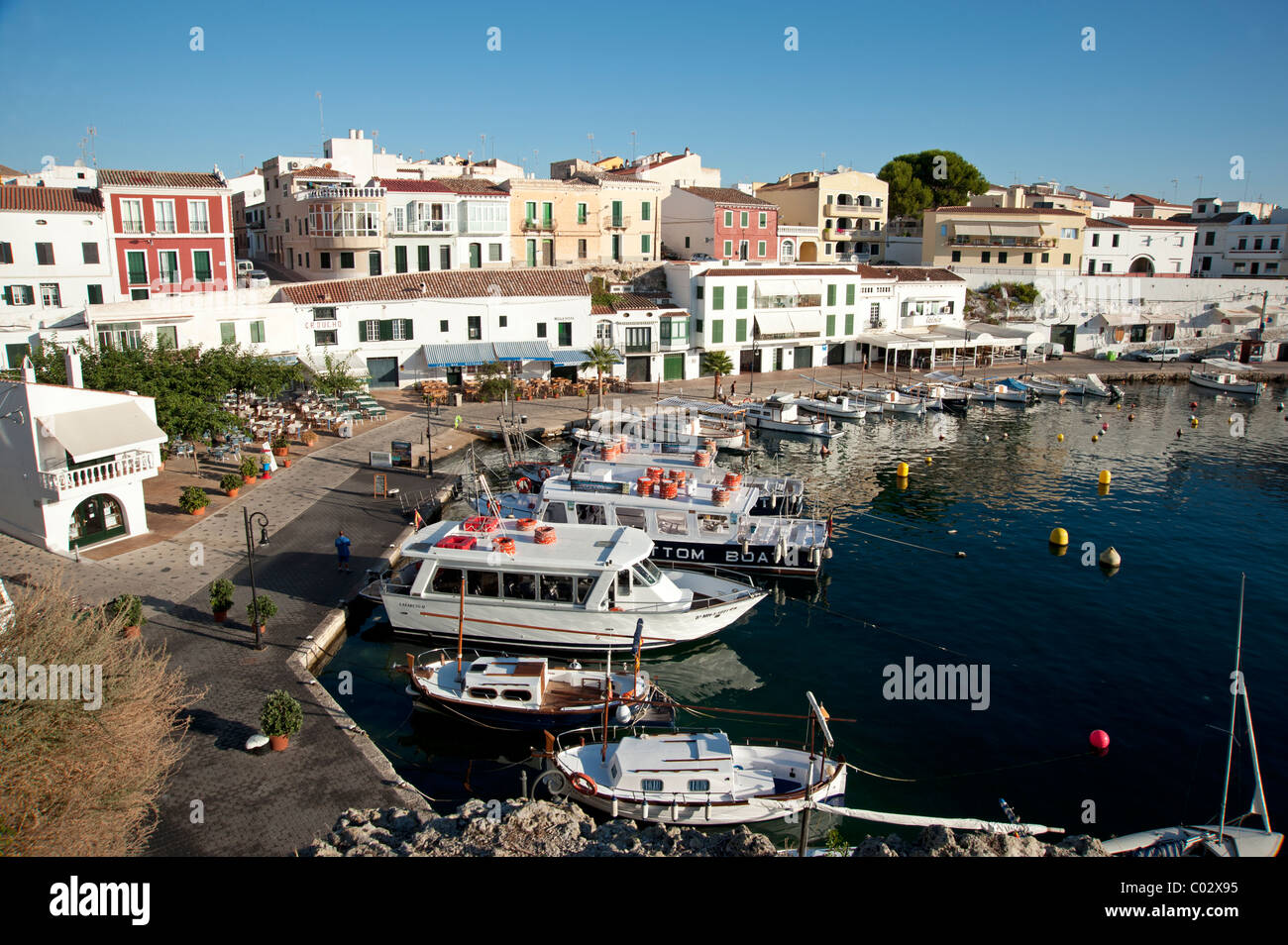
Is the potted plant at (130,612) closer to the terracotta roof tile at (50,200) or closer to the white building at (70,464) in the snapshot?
the white building at (70,464)

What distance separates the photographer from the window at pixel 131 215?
4481 centimetres

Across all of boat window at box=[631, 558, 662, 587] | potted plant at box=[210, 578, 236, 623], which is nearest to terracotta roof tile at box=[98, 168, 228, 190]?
potted plant at box=[210, 578, 236, 623]

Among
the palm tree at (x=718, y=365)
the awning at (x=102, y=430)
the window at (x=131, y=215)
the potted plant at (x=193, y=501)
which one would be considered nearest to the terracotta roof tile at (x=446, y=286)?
the window at (x=131, y=215)

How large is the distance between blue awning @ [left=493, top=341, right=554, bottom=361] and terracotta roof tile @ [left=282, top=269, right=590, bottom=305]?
3020mm

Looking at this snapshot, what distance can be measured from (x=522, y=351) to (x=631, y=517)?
89.4ft

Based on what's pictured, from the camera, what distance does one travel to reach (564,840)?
10648 mm

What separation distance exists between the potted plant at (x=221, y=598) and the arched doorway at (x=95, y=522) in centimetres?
695

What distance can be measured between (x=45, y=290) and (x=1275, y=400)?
78.5 m

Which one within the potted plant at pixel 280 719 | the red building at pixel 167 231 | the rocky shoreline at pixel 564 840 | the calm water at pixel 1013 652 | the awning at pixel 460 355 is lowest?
the calm water at pixel 1013 652

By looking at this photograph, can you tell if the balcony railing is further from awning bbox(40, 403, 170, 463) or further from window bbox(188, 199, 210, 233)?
window bbox(188, 199, 210, 233)

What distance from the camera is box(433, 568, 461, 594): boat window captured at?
894 inches
